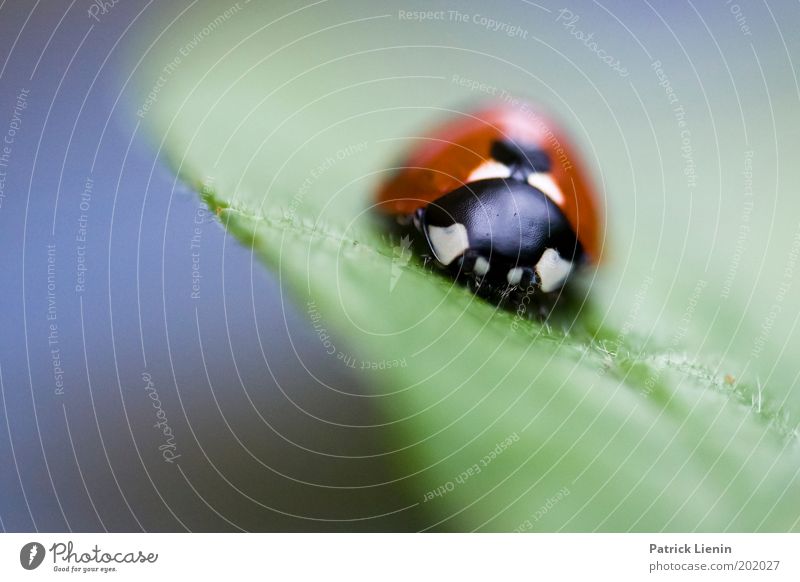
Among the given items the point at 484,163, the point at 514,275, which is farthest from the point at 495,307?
the point at 484,163

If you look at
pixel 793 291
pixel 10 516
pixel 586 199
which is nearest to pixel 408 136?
pixel 586 199

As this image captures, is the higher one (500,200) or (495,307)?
(500,200)

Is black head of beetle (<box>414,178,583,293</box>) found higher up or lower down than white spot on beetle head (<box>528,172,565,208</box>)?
lower down

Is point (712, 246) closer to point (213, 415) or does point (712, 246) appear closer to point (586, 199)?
point (586, 199)

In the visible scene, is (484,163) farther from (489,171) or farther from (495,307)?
(495,307)
